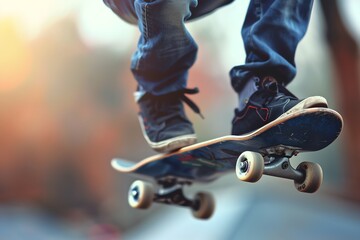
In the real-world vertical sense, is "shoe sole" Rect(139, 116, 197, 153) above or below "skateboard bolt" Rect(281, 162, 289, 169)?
above

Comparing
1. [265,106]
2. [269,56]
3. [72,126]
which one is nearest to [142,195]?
[265,106]

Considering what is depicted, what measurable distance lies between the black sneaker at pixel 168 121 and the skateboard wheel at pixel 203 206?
0.70m

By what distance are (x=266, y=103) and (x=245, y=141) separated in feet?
0.52

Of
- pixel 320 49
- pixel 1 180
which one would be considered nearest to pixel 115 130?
pixel 1 180

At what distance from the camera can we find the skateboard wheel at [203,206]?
2887 millimetres

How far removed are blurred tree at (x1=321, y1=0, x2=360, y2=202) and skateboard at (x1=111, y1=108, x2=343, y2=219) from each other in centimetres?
429

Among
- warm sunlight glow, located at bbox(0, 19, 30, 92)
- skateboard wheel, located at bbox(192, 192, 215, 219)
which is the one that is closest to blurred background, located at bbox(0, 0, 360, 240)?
warm sunlight glow, located at bbox(0, 19, 30, 92)

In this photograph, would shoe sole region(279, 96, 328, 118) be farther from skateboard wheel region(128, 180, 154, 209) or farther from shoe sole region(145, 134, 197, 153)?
skateboard wheel region(128, 180, 154, 209)

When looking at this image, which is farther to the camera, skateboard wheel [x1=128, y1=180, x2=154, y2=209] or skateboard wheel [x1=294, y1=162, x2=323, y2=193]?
skateboard wheel [x1=128, y1=180, x2=154, y2=209]

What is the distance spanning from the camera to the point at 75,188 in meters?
12.0

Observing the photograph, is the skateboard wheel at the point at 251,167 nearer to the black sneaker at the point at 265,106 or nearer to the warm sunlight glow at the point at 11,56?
the black sneaker at the point at 265,106

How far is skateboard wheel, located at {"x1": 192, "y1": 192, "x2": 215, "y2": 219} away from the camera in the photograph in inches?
114

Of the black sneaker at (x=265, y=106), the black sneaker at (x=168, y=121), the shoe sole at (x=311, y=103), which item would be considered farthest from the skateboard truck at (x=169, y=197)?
the shoe sole at (x=311, y=103)

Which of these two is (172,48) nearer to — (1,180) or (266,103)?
(266,103)
